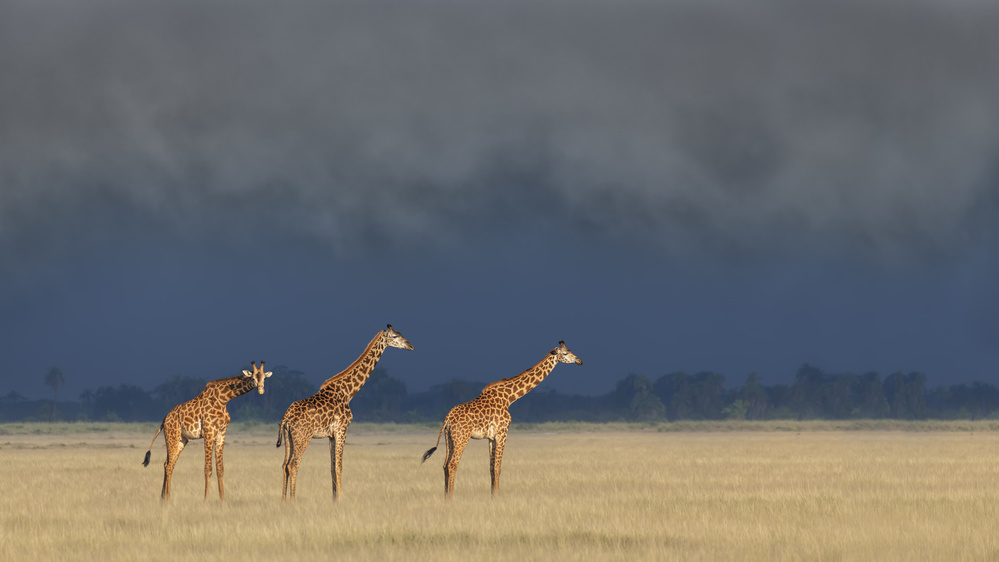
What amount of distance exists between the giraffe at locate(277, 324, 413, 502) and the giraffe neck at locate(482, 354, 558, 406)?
227 cm

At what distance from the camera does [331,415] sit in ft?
66.2

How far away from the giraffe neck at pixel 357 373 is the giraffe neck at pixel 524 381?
2.54 m

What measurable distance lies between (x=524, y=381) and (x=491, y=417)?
173cm

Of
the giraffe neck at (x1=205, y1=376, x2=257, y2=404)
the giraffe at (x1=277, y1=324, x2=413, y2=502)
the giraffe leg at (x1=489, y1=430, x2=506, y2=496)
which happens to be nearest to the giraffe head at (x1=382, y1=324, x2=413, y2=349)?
the giraffe at (x1=277, y1=324, x2=413, y2=502)

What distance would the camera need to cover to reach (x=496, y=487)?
21.8m

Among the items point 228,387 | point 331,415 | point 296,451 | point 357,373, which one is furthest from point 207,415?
point 357,373

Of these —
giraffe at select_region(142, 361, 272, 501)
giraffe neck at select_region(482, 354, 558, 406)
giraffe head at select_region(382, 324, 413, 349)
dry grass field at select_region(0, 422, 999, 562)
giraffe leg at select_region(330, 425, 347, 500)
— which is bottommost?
dry grass field at select_region(0, 422, 999, 562)

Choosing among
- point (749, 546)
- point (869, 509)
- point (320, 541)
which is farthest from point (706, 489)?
point (320, 541)

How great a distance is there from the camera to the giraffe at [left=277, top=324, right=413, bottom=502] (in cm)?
1959

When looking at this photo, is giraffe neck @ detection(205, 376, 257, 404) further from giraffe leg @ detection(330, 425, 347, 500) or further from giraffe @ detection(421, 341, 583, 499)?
giraffe @ detection(421, 341, 583, 499)

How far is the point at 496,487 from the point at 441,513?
3073 millimetres

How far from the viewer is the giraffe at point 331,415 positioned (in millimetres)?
19594

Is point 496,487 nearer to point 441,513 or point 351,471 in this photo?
point 441,513

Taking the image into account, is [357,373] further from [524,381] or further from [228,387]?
[524,381]
